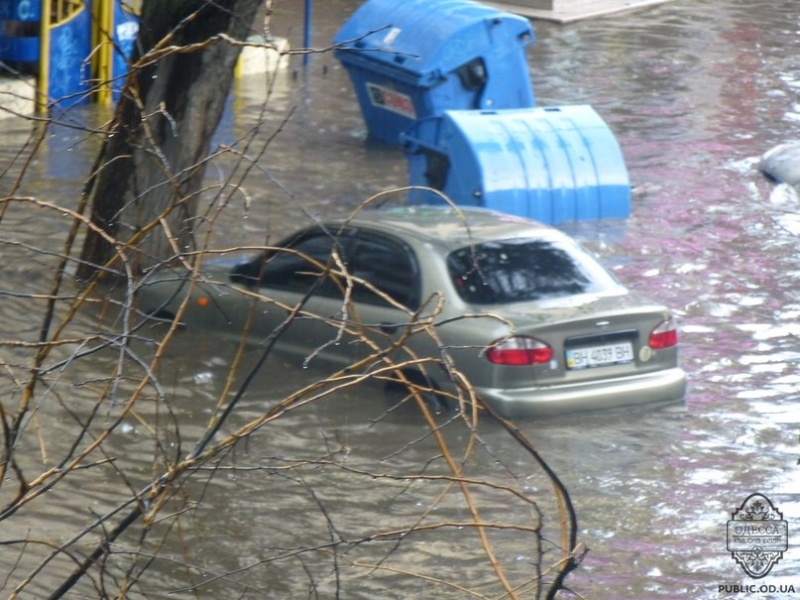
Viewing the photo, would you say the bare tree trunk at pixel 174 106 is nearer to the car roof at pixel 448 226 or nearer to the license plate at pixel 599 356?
the car roof at pixel 448 226

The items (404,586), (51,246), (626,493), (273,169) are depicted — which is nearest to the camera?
(404,586)

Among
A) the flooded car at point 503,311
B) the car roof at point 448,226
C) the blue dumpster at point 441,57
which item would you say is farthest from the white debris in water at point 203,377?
the blue dumpster at point 441,57

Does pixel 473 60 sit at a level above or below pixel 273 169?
above

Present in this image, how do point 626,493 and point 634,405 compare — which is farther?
point 634,405

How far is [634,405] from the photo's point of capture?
332 inches

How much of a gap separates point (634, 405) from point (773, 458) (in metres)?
0.89

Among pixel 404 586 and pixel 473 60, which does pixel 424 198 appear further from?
pixel 404 586

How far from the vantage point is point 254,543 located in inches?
264

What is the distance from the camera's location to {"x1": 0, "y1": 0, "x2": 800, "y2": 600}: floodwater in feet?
20.5

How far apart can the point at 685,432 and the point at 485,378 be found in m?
1.34

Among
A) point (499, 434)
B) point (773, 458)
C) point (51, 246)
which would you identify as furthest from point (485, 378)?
point (51, 246)

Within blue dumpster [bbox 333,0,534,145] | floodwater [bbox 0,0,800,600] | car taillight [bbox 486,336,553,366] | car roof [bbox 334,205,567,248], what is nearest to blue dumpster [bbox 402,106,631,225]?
floodwater [bbox 0,0,800,600]

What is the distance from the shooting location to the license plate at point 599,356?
26.8 feet

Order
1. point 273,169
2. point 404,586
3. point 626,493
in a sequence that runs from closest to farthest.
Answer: point 404,586, point 626,493, point 273,169
